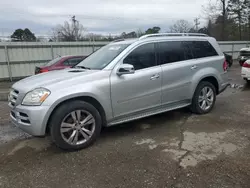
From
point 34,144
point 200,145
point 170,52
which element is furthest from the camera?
point 170,52

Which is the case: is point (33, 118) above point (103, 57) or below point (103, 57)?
below

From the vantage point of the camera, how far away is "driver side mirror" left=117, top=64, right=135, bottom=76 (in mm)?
3809

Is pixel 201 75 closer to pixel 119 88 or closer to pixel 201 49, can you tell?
pixel 201 49

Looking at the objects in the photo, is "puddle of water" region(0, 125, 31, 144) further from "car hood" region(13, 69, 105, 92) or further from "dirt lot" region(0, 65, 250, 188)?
"car hood" region(13, 69, 105, 92)

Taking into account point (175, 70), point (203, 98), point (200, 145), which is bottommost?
point (200, 145)

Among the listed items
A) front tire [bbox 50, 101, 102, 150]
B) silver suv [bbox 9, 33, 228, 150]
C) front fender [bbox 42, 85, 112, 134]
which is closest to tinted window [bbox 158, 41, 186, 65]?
silver suv [bbox 9, 33, 228, 150]

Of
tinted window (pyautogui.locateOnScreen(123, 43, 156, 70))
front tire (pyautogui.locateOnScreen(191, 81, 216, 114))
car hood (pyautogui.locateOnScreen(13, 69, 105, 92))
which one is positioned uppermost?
tinted window (pyautogui.locateOnScreen(123, 43, 156, 70))

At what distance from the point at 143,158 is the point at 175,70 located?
2059mm

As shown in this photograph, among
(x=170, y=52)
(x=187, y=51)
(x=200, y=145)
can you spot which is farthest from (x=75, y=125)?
(x=187, y=51)

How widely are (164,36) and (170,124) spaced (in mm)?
1844

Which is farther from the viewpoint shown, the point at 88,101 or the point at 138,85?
the point at 138,85

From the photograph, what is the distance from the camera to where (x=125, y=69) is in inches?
151

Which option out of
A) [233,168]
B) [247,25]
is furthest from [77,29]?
[233,168]

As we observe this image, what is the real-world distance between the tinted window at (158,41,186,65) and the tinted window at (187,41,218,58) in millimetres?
360
